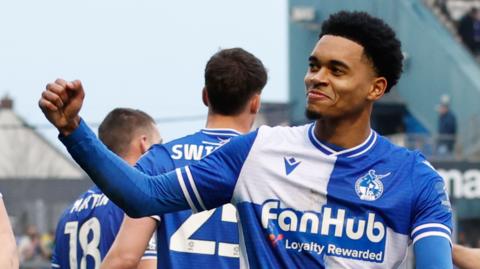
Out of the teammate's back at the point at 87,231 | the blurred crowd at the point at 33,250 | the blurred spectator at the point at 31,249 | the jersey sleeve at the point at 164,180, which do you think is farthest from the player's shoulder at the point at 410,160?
the blurred spectator at the point at 31,249

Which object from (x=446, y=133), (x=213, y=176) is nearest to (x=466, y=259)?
(x=213, y=176)

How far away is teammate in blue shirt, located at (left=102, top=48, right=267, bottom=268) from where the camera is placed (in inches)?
286

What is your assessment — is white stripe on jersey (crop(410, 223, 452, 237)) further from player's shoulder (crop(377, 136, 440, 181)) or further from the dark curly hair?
the dark curly hair

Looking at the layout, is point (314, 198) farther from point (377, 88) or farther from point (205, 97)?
point (205, 97)

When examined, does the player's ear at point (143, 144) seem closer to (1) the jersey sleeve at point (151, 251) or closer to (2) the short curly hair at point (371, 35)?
(1) the jersey sleeve at point (151, 251)

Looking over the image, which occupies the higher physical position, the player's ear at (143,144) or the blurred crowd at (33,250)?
the player's ear at (143,144)

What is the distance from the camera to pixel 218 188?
19.2ft

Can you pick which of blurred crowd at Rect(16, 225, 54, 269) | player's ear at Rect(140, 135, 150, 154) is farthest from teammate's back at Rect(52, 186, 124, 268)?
blurred crowd at Rect(16, 225, 54, 269)

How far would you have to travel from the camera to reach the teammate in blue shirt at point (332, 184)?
5777 mm

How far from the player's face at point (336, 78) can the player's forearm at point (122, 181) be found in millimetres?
585

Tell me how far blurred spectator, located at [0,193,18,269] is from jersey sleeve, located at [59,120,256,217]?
51cm

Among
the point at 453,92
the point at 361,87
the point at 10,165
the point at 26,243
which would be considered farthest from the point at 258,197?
the point at 10,165

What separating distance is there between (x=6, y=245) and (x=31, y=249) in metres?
19.3

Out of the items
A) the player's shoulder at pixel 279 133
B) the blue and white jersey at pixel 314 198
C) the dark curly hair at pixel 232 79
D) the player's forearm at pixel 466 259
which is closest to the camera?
the blue and white jersey at pixel 314 198
